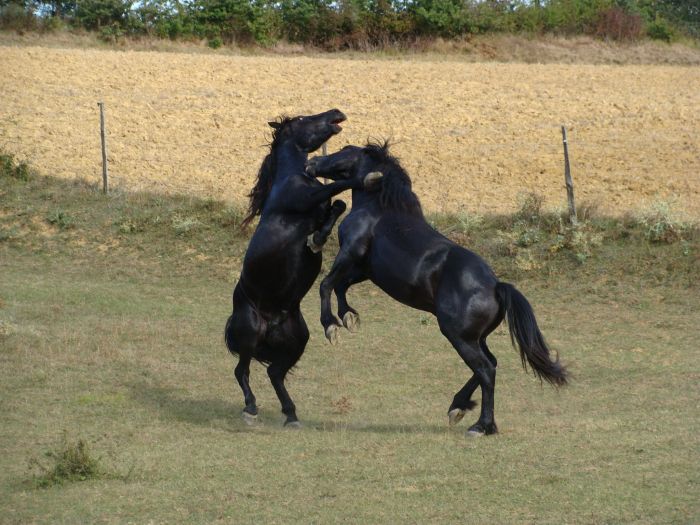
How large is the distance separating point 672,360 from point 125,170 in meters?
13.8

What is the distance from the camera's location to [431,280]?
349 inches

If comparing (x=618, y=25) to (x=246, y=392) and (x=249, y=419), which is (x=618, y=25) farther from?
(x=249, y=419)

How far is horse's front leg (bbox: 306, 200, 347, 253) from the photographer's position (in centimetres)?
942

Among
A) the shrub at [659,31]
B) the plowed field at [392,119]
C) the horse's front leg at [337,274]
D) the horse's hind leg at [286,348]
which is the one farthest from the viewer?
the shrub at [659,31]

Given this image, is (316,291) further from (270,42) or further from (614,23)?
(614,23)

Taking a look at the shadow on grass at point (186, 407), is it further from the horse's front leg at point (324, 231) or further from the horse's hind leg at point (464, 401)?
the horse's hind leg at point (464, 401)

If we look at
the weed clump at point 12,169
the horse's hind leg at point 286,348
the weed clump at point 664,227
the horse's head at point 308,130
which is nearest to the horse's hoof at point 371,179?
the horse's head at point 308,130

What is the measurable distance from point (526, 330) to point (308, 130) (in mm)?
3013

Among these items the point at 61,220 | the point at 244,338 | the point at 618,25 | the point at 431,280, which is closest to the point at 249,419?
the point at 244,338

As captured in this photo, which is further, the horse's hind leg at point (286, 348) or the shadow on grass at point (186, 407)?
the horse's hind leg at point (286, 348)

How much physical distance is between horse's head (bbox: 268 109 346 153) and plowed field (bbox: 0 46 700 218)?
870cm

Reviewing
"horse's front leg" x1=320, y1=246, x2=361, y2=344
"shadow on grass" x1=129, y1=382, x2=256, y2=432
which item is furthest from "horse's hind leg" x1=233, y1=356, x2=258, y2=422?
"horse's front leg" x1=320, y1=246, x2=361, y2=344

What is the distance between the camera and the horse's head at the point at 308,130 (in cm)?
1024

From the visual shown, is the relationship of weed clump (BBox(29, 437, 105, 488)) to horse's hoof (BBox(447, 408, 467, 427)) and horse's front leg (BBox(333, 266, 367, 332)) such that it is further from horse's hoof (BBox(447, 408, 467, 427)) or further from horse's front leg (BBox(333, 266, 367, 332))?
horse's hoof (BBox(447, 408, 467, 427))
